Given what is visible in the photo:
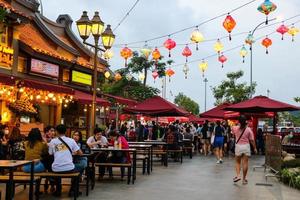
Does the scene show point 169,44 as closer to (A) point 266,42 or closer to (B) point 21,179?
(A) point 266,42

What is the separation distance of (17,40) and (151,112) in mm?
6635

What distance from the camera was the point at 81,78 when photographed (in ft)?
82.9

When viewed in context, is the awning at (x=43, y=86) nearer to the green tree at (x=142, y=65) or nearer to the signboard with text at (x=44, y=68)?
the signboard with text at (x=44, y=68)

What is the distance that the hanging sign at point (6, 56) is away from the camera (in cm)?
1756

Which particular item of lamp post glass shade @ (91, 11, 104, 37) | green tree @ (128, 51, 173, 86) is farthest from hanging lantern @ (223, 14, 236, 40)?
green tree @ (128, 51, 173, 86)

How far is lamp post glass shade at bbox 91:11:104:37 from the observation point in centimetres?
1381

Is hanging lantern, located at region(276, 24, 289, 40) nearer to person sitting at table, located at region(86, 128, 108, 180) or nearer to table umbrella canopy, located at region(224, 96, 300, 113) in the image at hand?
table umbrella canopy, located at region(224, 96, 300, 113)

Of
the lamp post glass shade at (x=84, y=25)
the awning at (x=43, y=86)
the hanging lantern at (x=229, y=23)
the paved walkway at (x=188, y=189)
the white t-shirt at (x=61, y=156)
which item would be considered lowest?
the paved walkway at (x=188, y=189)

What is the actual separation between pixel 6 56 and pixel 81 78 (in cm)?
768

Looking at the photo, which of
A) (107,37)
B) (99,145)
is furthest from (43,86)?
(99,145)

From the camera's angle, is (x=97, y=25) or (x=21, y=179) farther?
(x=97, y=25)

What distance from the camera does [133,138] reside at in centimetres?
2683

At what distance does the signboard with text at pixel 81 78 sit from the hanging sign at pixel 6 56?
630 centimetres

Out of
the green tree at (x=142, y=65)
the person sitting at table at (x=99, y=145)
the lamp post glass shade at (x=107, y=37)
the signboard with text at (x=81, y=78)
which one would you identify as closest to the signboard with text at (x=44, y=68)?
the signboard with text at (x=81, y=78)
